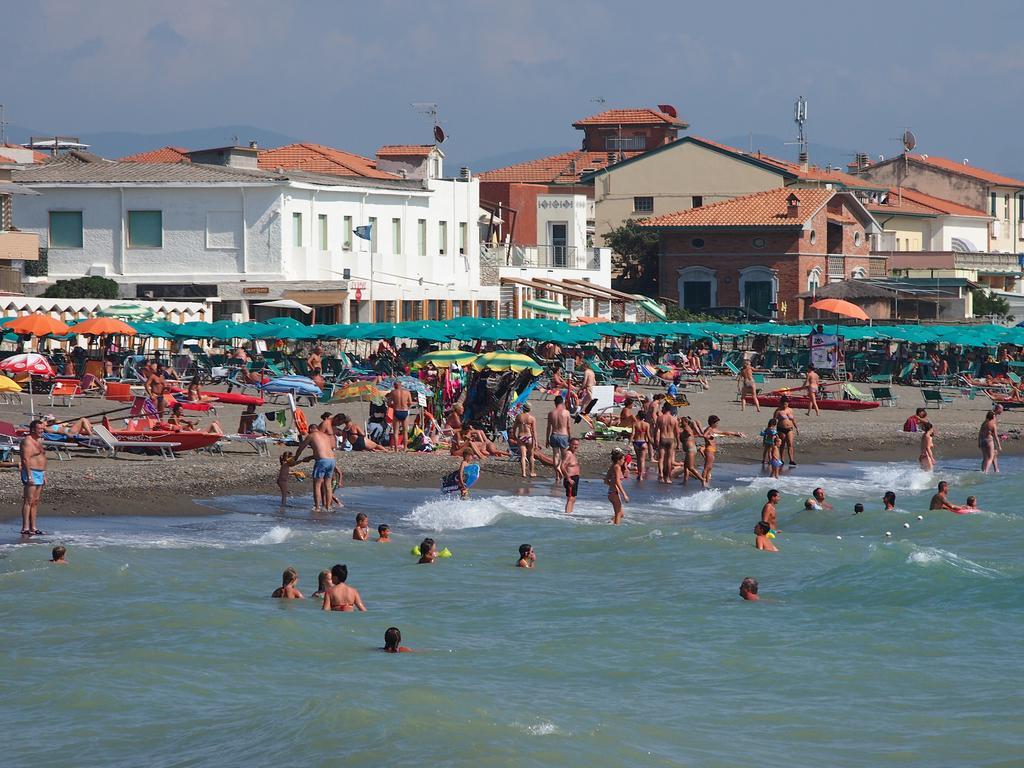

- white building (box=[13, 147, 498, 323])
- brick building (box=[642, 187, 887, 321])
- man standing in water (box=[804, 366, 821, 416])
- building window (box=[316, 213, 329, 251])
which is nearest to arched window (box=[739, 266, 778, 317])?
brick building (box=[642, 187, 887, 321])

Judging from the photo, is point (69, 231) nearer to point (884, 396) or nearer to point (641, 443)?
point (884, 396)

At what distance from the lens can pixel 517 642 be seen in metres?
15.8

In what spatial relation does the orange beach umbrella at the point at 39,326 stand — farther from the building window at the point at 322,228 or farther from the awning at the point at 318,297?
the building window at the point at 322,228

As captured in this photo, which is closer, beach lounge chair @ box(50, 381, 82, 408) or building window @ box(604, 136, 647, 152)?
beach lounge chair @ box(50, 381, 82, 408)

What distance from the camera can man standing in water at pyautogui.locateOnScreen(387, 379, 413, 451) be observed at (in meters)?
26.2

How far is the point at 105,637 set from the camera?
1563cm

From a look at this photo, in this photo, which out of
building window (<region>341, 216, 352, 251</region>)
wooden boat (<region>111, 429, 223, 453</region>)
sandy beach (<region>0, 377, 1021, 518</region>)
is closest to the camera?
sandy beach (<region>0, 377, 1021, 518</region>)

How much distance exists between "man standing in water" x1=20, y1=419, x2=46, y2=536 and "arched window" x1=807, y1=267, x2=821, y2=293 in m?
48.2

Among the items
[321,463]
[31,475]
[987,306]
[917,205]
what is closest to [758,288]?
[987,306]

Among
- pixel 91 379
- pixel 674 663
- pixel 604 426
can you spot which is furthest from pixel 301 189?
pixel 674 663

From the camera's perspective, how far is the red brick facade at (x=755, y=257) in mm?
62906

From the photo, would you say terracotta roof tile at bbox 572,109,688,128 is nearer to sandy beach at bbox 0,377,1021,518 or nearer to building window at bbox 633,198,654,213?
building window at bbox 633,198,654,213

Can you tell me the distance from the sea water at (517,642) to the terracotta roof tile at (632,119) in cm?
6181

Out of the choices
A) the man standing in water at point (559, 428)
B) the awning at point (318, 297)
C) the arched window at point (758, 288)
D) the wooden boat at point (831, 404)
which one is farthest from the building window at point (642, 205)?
the man standing in water at point (559, 428)
